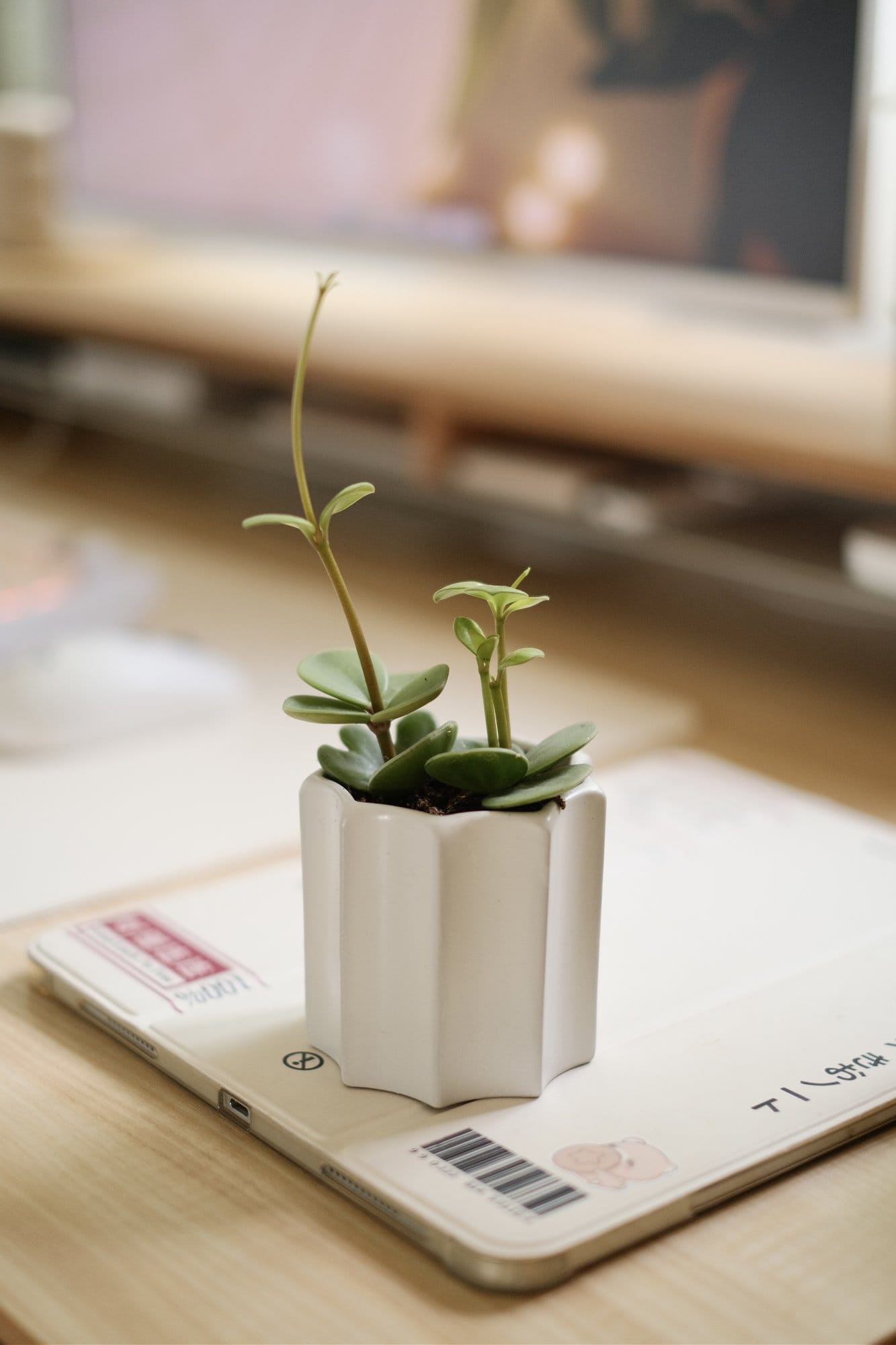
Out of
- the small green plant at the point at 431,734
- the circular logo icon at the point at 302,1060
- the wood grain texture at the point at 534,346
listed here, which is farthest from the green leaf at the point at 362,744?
the wood grain texture at the point at 534,346

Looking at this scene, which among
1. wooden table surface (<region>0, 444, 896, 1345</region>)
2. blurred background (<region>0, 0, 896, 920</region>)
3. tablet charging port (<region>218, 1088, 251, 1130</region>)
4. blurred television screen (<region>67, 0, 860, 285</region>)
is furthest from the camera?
blurred television screen (<region>67, 0, 860, 285</region>)

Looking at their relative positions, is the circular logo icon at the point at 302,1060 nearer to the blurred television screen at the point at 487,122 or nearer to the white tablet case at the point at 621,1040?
the white tablet case at the point at 621,1040

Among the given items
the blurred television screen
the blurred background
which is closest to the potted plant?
the blurred background

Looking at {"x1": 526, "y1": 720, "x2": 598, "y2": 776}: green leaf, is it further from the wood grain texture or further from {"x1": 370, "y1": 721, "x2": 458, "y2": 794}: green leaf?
the wood grain texture

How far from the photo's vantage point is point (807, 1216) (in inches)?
19.5

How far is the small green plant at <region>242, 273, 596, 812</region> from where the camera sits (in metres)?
0.51

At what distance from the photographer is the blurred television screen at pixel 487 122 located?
1052mm

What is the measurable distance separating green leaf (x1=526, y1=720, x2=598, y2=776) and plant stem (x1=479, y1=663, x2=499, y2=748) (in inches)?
0.6

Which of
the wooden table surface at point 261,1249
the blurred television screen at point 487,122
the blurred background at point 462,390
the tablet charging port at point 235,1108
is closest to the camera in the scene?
the wooden table surface at point 261,1249

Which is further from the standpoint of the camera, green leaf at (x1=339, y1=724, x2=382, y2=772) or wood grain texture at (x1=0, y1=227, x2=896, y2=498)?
wood grain texture at (x1=0, y1=227, x2=896, y2=498)

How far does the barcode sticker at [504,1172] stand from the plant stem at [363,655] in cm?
14

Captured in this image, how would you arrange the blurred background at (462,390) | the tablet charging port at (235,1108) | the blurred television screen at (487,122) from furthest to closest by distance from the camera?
the blurred television screen at (487,122) < the blurred background at (462,390) < the tablet charging port at (235,1108)

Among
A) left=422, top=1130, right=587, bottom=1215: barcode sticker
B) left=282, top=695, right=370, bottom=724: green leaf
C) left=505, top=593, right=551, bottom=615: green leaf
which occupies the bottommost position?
left=422, top=1130, right=587, bottom=1215: barcode sticker

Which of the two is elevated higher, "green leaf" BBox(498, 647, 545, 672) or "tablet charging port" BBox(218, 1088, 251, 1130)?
"green leaf" BBox(498, 647, 545, 672)
